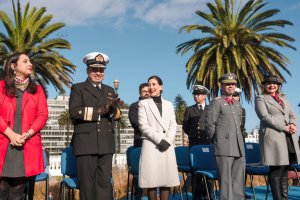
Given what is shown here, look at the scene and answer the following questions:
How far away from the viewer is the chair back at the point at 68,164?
473 centimetres

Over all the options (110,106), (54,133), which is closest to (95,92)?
(110,106)

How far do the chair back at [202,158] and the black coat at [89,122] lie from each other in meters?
1.60

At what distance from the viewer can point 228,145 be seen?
4.40 meters

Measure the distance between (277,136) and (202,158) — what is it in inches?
42.5

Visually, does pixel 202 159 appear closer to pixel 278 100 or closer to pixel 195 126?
pixel 195 126

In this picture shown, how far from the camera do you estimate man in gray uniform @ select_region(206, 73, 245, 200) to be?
4.37 metres

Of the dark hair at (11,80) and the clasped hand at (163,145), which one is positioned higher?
the dark hair at (11,80)

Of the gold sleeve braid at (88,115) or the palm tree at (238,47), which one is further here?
the palm tree at (238,47)

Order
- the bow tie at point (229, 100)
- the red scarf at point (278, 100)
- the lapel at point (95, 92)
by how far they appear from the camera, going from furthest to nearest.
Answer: the red scarf at point (278, 100)
the bow tie at point (229, 100)
the lapel at point (95, 92)

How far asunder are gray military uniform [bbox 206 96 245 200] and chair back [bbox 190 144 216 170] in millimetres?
725

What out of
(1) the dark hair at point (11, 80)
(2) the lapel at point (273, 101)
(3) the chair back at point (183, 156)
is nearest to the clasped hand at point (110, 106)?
(1) the dark hair at point (11, 80)

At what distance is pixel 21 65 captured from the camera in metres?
3.58

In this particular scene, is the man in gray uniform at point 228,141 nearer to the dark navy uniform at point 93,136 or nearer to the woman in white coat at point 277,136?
the woman in white coat at point 277,136

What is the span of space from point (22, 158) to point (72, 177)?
1.56 m
